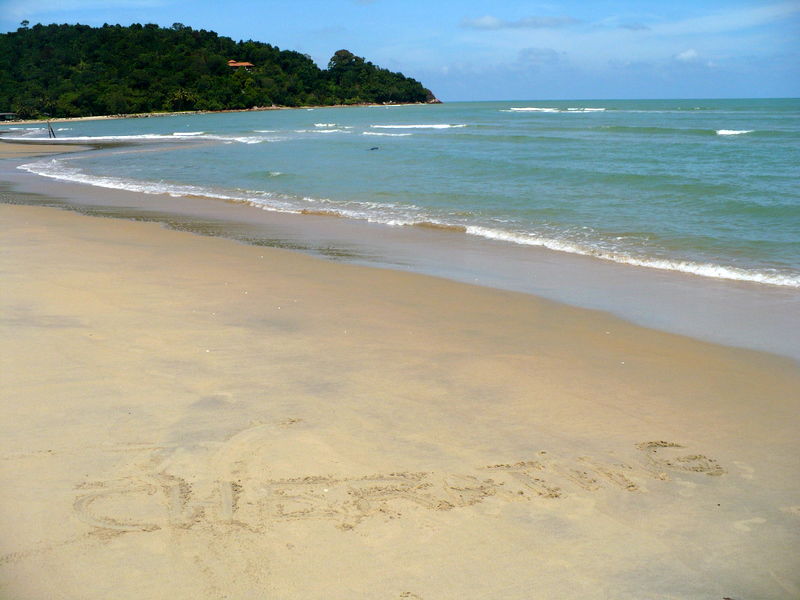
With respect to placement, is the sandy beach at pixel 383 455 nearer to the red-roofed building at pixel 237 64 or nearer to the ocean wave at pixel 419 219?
the ocean wave at pixel 419 219

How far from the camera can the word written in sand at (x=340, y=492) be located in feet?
10.8

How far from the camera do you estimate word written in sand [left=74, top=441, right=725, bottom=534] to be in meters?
3.28

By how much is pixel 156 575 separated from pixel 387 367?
8.61ft

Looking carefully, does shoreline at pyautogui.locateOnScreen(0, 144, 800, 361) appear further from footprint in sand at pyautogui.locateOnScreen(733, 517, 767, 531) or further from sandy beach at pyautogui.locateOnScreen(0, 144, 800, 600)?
footprint in sand at pyautogui.locateOnScreen(733, 517, 767, 531)

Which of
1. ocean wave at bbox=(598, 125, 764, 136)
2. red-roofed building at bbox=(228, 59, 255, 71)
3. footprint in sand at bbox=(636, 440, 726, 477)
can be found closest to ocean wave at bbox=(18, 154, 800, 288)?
footprint in sand at bbox=(636, 440, 726, 477)

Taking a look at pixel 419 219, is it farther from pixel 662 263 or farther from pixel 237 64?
pixel 237 64

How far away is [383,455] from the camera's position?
392 cm

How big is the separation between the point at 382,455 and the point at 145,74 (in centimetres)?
11984

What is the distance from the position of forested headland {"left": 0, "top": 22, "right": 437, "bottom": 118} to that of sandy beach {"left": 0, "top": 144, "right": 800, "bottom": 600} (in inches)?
4026

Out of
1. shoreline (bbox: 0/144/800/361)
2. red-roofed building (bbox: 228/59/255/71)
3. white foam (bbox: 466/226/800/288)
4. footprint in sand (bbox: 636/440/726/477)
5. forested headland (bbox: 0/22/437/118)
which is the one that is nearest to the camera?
footprint in sand (bbox: 636/440/726/477)

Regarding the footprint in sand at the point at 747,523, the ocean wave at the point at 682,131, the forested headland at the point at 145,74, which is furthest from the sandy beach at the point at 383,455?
the forested headland at the point at 145,74

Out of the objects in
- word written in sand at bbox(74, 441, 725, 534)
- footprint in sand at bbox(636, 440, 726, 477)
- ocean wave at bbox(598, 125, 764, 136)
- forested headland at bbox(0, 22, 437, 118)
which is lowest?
footprint in sand at bbox(636, 440, 726, 477)

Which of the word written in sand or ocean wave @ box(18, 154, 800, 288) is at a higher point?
ocean wave @ box(18, 154, 800, 288)

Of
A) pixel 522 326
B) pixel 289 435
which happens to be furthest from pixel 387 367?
pixel 522 326
